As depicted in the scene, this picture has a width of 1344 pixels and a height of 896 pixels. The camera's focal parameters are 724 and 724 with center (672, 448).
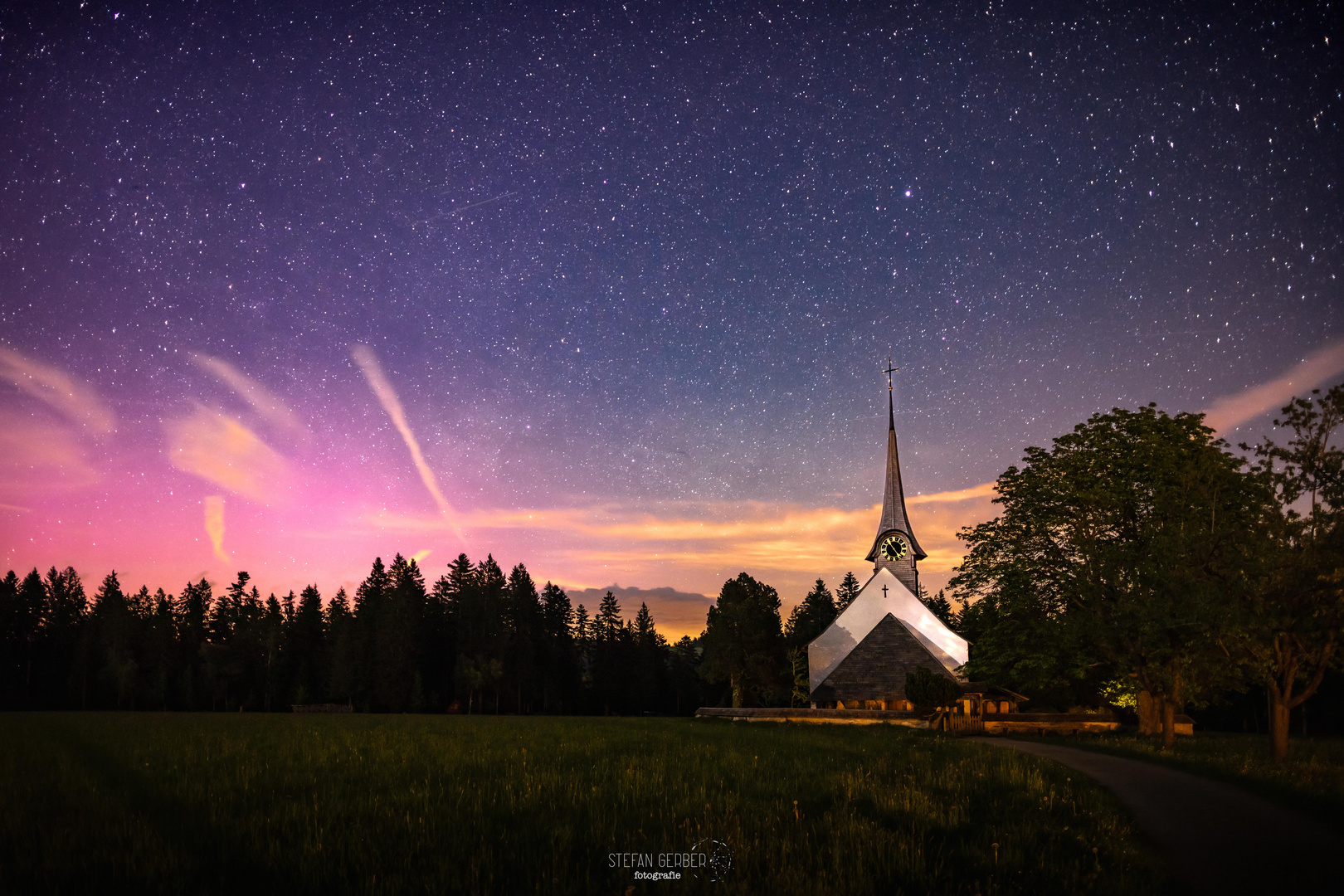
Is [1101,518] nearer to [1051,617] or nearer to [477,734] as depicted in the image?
[1051,617]

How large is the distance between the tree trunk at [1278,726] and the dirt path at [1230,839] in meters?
6.45

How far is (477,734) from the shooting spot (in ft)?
71.2

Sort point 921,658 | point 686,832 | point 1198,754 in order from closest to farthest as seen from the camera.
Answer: point 686,832, point 1198,754, point 921,658

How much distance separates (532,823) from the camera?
7.95 m

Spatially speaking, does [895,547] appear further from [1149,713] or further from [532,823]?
[532,823]

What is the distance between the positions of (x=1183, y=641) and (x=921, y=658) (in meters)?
30.6

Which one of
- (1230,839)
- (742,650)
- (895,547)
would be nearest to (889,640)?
(895,547)

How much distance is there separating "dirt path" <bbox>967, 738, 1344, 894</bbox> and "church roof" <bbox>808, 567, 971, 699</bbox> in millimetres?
46315

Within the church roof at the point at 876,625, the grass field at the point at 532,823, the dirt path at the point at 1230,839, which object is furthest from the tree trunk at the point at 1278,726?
the church roof at the point at 876,625

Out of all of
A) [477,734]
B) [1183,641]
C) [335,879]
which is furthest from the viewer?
[1183,641]

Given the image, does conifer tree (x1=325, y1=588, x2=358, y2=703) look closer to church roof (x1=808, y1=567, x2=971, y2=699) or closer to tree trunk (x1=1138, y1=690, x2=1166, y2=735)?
church roof (x1=808, y1=567, x2=971, y2=699)

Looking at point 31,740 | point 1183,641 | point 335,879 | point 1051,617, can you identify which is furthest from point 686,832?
point 1051,617

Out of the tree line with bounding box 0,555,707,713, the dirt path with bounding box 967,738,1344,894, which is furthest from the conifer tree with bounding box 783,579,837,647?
the dirt path with bounding box 967,738,1344,894

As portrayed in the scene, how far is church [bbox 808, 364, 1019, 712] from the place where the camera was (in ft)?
167
